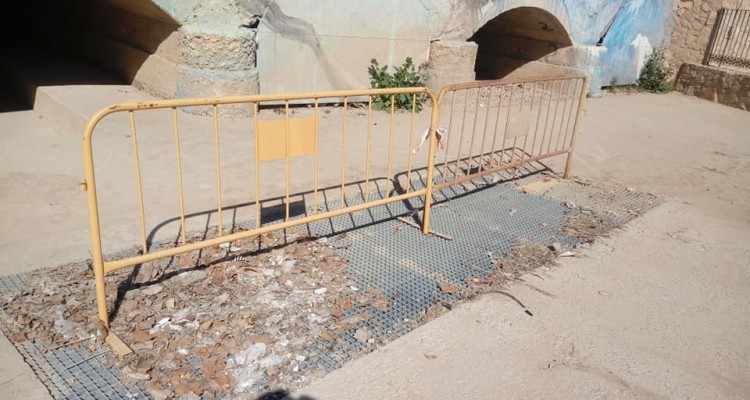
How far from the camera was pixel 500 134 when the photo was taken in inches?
303

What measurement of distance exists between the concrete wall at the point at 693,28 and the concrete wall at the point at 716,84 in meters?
0.32

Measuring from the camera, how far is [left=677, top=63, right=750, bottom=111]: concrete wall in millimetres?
11914

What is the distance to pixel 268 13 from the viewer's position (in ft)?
23.3

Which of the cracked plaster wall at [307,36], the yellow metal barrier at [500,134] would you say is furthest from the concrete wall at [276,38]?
the yellow metal barrier at [500,134]

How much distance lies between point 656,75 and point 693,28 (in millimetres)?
1433

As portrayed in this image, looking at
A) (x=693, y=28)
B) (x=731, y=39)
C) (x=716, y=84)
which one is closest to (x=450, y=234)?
(x=716, y=84)

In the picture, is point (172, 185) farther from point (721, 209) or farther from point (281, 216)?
point (721, 209)

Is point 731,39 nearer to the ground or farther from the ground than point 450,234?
farther from the ground

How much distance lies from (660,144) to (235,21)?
251 inches

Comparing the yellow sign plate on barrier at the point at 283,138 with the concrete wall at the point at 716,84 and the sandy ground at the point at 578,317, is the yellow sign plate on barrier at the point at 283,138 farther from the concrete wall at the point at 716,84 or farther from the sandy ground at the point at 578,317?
the concrete wall at the point at 716,84

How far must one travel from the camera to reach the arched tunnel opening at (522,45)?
11414mm

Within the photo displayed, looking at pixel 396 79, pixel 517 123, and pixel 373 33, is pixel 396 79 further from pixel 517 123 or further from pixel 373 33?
pixel 517 123

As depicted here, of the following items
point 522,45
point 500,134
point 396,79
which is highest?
point 522,45

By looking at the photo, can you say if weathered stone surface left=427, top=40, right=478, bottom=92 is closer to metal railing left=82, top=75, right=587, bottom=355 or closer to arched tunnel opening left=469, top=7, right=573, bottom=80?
metal railing left=82, top=75, right=587, bottom=355
